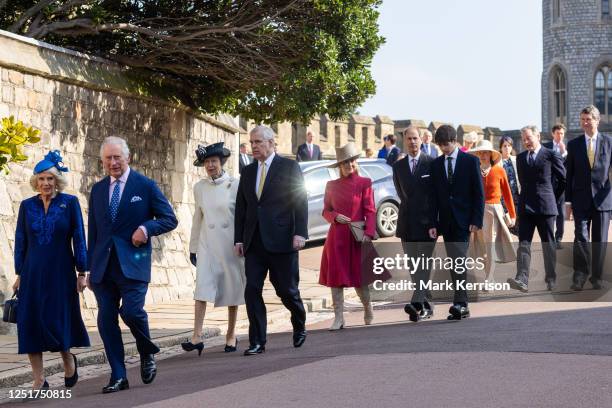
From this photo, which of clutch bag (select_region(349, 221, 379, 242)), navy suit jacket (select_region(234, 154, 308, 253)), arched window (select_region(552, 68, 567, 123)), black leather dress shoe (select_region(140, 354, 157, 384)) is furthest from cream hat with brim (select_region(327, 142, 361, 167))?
arched window (select_region(552, 68, 567, 123))

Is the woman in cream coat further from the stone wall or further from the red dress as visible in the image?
the stone wall

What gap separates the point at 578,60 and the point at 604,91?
2.00 meters

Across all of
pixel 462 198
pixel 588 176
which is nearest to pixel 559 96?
pixel 588 176

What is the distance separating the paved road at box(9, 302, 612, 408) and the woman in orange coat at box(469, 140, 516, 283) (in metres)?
3.41

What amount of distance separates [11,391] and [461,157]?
506cm

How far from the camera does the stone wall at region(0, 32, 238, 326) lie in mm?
13938

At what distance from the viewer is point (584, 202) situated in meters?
14.3

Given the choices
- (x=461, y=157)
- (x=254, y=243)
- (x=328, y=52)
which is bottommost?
(x=254, y=243)

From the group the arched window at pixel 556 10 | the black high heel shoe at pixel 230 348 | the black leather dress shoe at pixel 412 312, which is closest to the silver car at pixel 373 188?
the black leather dress shoe at pixel 412 312

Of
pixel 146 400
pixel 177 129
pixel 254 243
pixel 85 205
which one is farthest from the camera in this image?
pixel 177 129

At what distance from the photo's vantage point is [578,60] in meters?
60.5

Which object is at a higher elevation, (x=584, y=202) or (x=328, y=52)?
(x=328, y=52)

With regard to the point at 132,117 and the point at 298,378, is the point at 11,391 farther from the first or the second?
the point at 132,117

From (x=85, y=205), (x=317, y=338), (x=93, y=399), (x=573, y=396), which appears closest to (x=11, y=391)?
(x=93, y=399)
